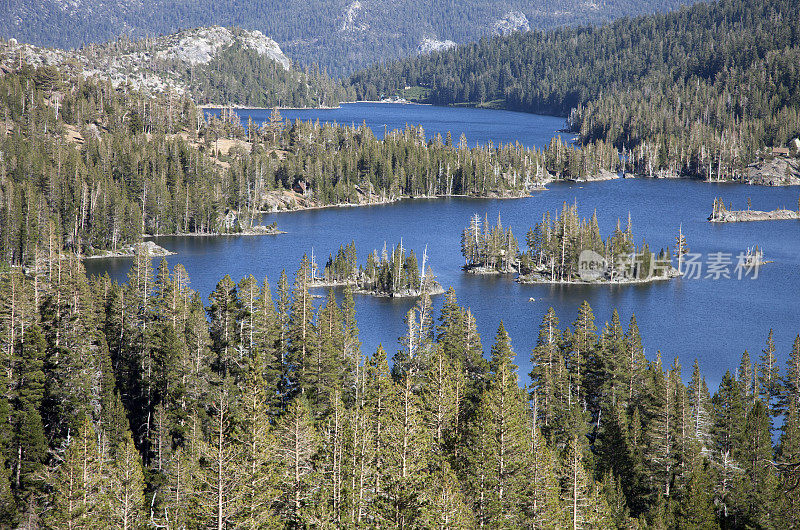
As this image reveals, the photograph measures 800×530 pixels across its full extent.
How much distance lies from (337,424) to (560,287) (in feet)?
284

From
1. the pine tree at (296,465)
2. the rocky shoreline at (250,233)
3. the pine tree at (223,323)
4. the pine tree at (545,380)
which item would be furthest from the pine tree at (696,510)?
the rocky shoreline at (250,233)

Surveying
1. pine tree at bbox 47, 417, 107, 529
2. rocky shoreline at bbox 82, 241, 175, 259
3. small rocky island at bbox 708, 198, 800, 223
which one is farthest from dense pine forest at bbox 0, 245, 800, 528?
small rocky island at bbox 708, 198, 800, 223

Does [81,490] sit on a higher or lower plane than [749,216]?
lower

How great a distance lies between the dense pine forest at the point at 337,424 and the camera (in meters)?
46.6

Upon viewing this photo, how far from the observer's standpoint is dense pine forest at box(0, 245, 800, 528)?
153 ft

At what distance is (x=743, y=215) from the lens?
187m

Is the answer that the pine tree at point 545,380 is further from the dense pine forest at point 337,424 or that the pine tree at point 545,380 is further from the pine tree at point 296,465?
the pine tree at point 296,465

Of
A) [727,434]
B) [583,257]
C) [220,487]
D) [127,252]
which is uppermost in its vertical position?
[583,257]

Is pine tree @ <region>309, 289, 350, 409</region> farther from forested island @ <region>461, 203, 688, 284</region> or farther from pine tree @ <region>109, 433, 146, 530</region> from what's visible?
forested island @ <region>461, 203, 688, 284</region>

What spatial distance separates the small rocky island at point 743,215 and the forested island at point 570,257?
4875 centimetres

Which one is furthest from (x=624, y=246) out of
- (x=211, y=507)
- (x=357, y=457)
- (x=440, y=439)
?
(x=211, y=507)

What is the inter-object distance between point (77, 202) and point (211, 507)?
123405mm

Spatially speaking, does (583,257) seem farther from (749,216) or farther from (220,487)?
(220,487)

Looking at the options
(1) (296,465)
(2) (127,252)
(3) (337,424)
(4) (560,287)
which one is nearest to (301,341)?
(3) (337,424)
